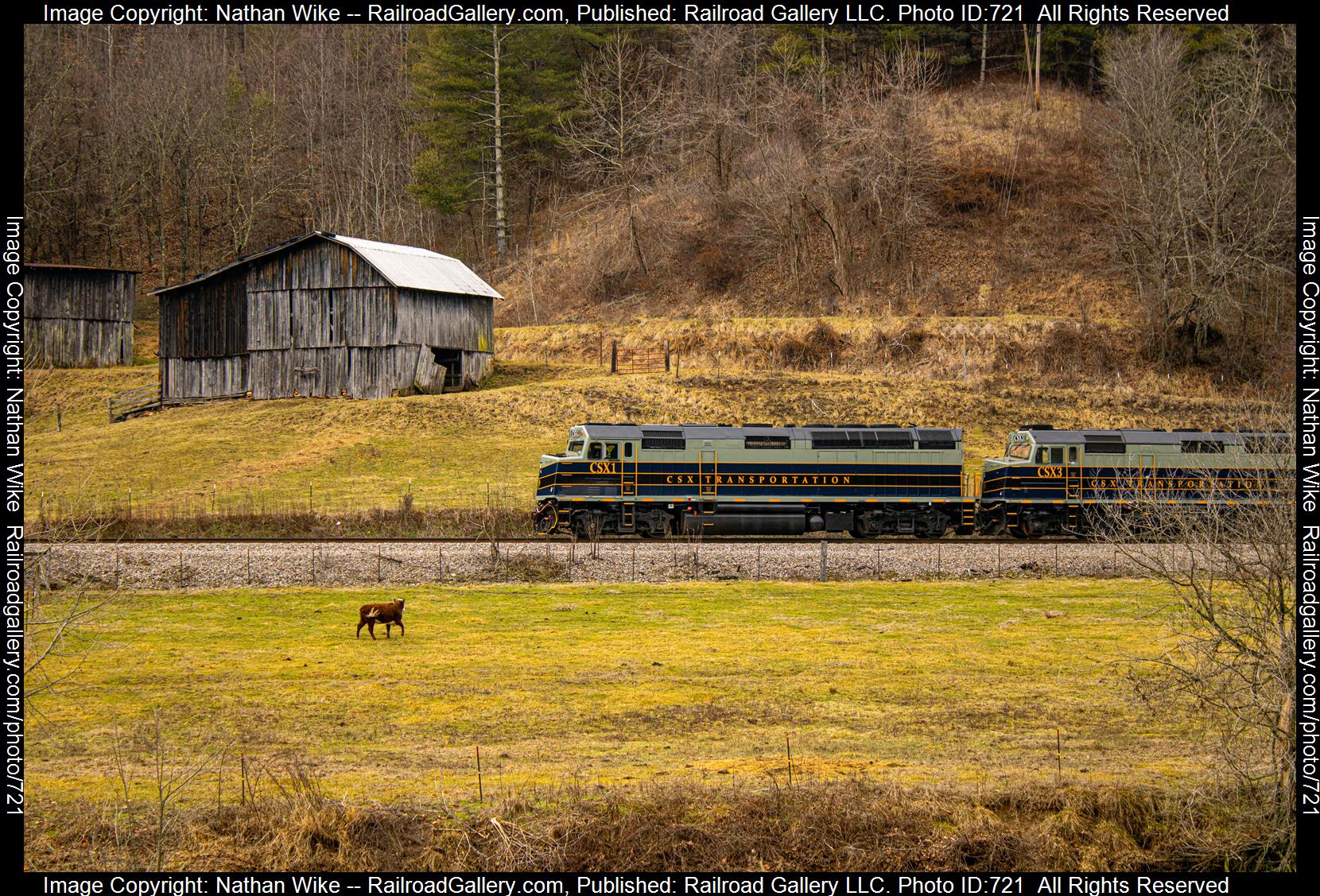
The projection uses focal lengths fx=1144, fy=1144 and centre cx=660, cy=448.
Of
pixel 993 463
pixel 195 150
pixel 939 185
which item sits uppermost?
pixel 195 150

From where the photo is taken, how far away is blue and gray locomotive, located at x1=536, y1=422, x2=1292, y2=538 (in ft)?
140

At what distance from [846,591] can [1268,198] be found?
5502 centimetres

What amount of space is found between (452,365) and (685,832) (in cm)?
5578

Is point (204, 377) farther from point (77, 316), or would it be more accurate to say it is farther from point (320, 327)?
point (77, 316)

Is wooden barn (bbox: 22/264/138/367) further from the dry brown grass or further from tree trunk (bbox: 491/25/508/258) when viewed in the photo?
the dry brown grass

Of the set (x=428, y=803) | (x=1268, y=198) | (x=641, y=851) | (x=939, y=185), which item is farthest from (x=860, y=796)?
(x=939, y=185)

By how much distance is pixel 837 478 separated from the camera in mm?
43969

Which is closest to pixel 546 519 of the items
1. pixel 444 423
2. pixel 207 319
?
pixel 444 423

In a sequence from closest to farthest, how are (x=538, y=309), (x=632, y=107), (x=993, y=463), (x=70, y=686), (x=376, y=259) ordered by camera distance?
(x=70, y=686) → (x=993, y=463) → (x=376, y=259) → (x=538, y=309) → (x=632, y=107)

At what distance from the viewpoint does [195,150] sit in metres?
108

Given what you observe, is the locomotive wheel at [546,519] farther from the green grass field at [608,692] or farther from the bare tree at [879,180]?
the bare tree at [879,180]

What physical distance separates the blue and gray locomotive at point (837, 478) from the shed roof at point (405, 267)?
26986 millimetres

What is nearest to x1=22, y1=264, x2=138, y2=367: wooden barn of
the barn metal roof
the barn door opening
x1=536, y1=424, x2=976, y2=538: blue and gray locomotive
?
the barn metal roof

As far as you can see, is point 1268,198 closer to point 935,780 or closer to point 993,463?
point 993,463
